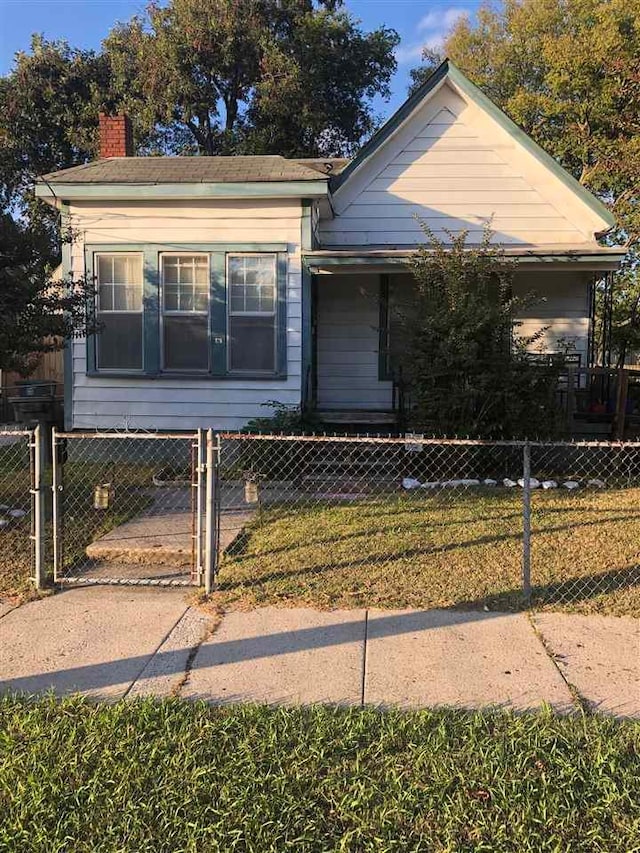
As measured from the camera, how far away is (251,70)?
2456 cm

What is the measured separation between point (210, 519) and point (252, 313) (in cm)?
583


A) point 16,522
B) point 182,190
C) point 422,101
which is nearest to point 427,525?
point 16,522

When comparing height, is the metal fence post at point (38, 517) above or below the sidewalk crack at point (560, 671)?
above

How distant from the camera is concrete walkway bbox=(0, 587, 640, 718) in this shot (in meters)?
3.65

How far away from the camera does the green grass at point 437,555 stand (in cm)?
504

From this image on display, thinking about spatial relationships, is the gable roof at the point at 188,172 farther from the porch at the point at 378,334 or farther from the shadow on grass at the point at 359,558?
the shadow on grass at the point at 359,558

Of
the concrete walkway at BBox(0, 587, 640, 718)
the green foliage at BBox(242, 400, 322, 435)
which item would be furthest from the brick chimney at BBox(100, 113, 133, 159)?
the concrete walkway at BBox(0, 587, 640, 718)

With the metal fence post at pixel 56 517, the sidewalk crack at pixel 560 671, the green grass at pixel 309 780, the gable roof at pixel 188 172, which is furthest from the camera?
the gable roof at pixel 188 172

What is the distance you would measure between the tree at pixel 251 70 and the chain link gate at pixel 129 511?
55.7ft

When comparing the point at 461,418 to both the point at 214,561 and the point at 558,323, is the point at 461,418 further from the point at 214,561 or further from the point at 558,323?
the point at 214,561

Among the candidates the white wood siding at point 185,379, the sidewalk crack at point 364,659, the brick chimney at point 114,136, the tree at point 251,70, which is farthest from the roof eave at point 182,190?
the tree at point 251,70

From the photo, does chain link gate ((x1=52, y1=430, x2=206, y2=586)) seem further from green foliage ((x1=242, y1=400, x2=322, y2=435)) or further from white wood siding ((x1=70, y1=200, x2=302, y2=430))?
green foliage ((x1=242, y1=400, x2=322, y2=435))

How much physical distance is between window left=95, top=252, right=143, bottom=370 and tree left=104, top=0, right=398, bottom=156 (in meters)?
15.2

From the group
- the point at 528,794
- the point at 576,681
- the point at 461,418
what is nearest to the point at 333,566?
the point at 576,681
